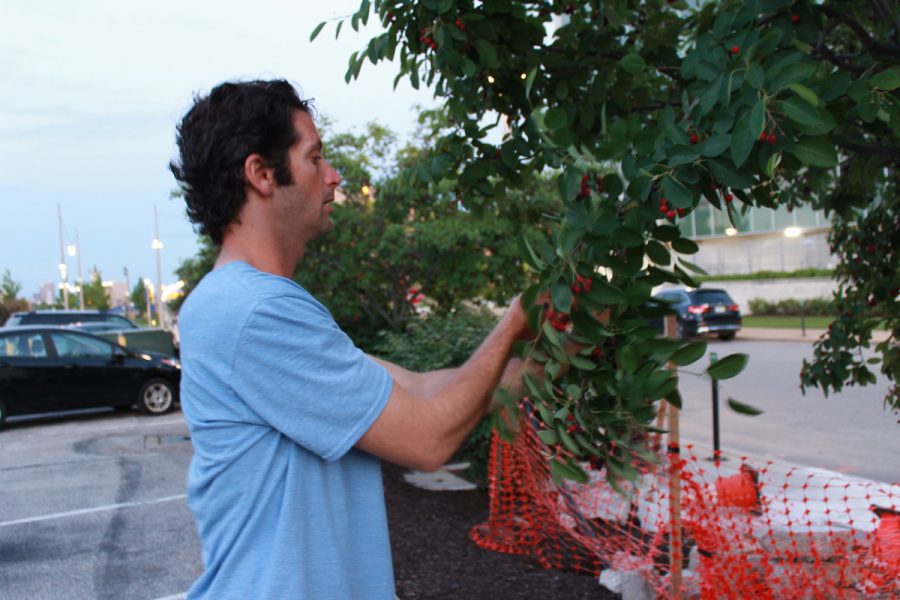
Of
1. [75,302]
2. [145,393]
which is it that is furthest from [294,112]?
[75,302]

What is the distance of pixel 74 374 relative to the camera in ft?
41.8

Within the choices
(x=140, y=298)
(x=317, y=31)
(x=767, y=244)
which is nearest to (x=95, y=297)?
(x=140, y=298)

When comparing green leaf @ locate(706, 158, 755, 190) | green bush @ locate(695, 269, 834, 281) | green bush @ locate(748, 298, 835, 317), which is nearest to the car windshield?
green bush @ locate(748, 298, 835, 317)

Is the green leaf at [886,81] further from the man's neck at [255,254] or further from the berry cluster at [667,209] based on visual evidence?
the man's neck at [255,254]

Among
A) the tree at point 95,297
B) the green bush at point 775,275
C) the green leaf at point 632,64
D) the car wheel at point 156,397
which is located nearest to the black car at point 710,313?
the green bush at point 775,275

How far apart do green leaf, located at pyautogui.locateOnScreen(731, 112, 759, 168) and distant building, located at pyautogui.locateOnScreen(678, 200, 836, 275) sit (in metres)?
37.5

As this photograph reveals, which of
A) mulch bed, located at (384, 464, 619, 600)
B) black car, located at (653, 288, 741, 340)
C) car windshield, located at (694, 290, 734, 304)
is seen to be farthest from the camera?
car windshield, located at (694, 290, 734, 304)

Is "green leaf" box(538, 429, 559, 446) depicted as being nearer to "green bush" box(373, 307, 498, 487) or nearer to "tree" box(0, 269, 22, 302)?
"green bush" box(373, 307, 498, 487)

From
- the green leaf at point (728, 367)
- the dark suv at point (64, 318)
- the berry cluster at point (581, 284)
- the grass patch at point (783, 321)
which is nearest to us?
the green leaf at point (728, 367)

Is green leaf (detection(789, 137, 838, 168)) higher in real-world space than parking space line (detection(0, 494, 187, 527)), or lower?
higher

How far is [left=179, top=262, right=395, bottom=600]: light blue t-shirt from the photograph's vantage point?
159 centimetres

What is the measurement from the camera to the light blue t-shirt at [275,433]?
159 centimetres

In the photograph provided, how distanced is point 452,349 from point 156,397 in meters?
7.95

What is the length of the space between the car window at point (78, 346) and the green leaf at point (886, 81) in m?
12.8
